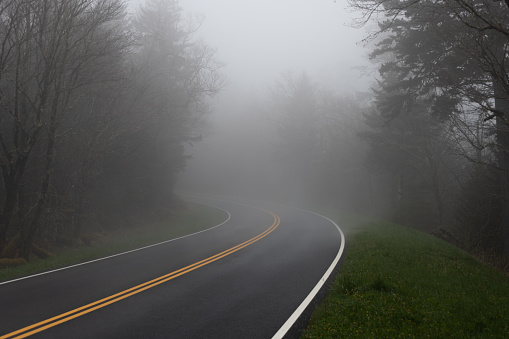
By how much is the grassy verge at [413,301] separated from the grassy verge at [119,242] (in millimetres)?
8439

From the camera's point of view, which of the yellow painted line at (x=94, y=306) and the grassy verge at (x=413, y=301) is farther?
the yellow painted line at (x=94, y=306)

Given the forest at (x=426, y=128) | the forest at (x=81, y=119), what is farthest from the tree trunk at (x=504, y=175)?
the forest at (x=81, y=119)

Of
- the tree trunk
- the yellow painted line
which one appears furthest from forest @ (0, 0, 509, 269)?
the yellow painted line

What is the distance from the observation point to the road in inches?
208

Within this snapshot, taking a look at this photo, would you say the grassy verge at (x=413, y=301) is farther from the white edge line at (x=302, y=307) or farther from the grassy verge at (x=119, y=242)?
the grassy verge at (x=119, y=242)

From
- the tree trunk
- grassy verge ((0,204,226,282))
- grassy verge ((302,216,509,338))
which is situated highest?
the tree trunk

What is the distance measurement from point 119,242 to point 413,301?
14.5 metres

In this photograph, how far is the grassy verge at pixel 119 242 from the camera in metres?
10.1

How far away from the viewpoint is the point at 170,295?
697 centimetres

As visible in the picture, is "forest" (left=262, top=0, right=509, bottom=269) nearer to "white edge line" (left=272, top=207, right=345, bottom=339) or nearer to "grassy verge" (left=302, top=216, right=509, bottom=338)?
"grassy verge" (left=302, top=216, right=509, bottom=338)

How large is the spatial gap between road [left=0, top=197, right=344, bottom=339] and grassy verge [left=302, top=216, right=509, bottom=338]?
787mm

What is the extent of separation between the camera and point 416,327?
496 centimetres

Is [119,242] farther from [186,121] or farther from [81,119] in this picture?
[186,121]

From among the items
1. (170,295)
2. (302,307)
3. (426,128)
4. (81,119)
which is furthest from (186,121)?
(302,307)
